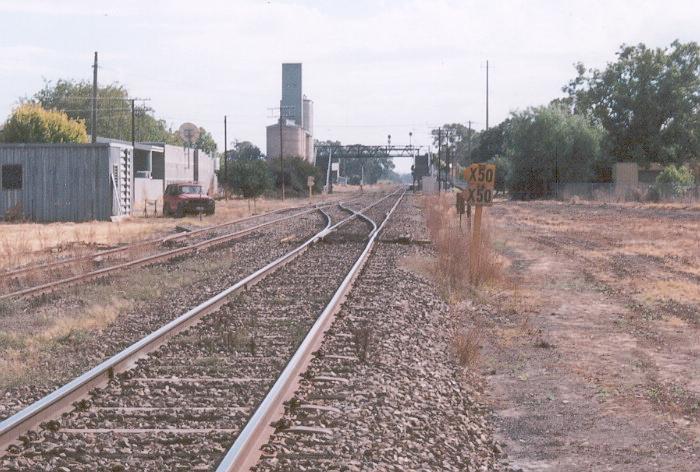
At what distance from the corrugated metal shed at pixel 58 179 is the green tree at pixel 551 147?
154 feet

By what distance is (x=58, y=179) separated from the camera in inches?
1699

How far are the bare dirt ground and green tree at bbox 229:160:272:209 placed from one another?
169ft

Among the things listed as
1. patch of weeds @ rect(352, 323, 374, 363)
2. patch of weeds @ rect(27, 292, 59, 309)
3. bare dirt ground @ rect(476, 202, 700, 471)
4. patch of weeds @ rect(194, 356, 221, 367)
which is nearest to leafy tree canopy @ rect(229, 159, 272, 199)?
bare dirt ground @ rect(476, 202, 700, 471)

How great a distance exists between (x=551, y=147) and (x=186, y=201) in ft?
138

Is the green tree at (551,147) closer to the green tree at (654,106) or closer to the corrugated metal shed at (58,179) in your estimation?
the green tree at (654,106)

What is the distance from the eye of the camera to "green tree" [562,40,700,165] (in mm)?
86875

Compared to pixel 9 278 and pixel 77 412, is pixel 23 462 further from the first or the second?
pixel 9 278

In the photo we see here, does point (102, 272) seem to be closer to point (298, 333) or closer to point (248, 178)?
point (298, 333)

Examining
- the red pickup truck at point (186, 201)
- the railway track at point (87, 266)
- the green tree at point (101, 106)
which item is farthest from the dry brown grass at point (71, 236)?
the green tree at point (101, 106)

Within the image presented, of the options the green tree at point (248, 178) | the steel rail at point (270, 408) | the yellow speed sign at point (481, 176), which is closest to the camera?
the steel rail at point (270, 408)

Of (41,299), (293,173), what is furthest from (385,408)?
(293,173)

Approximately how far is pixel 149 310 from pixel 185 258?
9.43 m

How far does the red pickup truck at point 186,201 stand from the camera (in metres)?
47.8

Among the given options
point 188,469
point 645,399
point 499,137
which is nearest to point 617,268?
point 645,399
